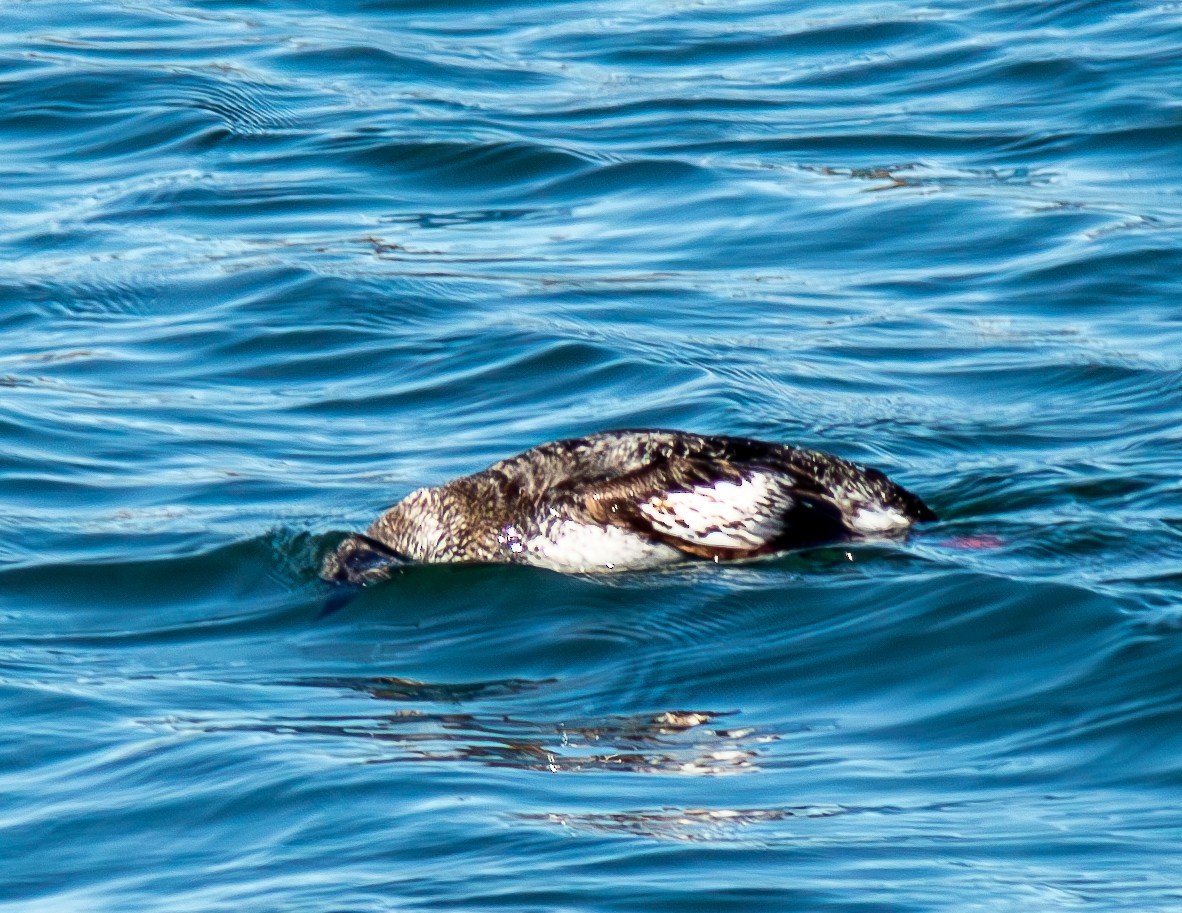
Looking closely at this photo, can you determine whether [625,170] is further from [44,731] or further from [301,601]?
[44,731]

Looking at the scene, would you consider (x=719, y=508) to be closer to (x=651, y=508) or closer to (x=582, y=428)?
(x=651, y=508)

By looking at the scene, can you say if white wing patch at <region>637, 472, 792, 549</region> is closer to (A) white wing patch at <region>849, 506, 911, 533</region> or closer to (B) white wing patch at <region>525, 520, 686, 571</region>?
(B) white wing patch at <region>525, 520, 686, 571</region>

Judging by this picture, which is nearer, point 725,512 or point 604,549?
point 725,512

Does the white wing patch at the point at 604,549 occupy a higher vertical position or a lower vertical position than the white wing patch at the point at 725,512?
lower

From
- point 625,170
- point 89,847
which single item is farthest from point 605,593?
point 625,170

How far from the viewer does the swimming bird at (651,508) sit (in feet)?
28.2

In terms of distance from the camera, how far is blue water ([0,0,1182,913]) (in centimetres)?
614

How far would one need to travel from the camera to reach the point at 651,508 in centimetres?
866

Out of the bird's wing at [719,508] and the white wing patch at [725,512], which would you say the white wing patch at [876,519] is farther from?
the white wing patch at [725,512]

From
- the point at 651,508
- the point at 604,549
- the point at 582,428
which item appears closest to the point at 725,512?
the point at 651,508

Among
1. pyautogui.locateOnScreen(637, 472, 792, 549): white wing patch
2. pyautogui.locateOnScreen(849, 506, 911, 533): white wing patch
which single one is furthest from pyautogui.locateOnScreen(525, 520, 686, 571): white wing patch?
pyautogui.locateOnScreen(849, 506, 911, 533): white wing patch

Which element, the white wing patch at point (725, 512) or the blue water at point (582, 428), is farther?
the white wing patch at point (725, 512)

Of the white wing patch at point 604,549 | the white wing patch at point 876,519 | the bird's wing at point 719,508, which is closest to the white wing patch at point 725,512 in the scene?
the bird's wing at point 719,508

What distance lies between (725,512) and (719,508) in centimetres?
3
